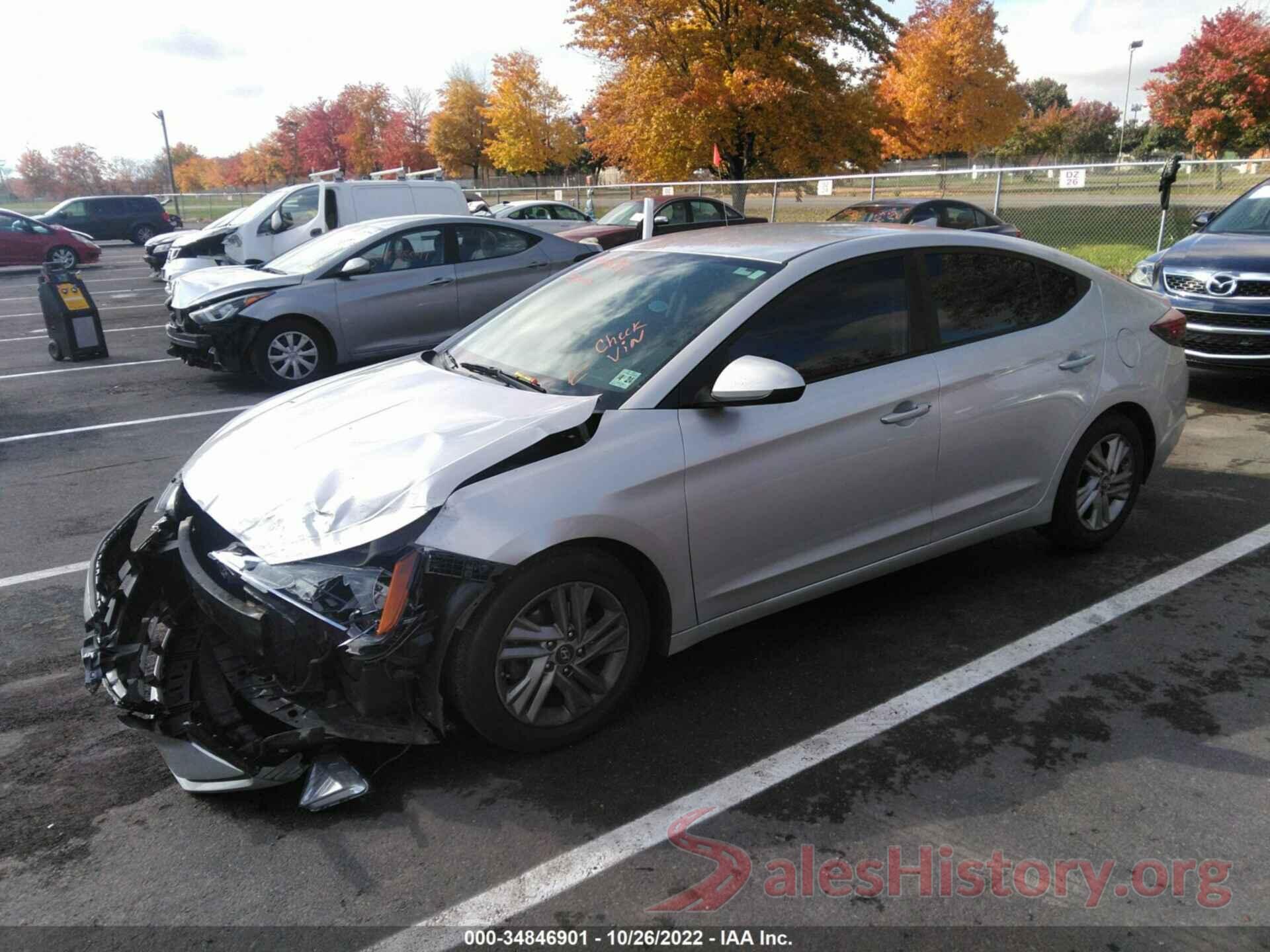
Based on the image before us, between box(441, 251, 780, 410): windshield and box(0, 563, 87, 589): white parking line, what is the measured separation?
2.34 m

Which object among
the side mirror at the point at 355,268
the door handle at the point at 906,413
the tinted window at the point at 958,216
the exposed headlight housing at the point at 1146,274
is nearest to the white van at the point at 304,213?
the side mirror at the point at 355,268

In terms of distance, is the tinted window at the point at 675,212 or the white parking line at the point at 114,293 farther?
the white parking line at the point at 114,293

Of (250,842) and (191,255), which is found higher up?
(191,255)

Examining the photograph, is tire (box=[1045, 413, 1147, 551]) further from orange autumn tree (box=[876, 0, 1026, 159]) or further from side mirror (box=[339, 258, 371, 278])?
orange autumn tree (box=[876, 0, 1026, 159])

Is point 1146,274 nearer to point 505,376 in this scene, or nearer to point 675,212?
point 505,376

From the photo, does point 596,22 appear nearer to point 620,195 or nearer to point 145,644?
point 620,195

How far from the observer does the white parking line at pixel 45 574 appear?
15.6ft

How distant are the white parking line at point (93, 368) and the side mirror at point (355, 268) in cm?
234

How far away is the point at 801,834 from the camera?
9.11 feet

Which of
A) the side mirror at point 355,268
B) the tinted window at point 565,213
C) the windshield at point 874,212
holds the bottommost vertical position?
the side mirror at point 355,268

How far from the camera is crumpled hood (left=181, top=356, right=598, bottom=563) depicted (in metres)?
2.97

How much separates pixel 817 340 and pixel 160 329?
12.4m

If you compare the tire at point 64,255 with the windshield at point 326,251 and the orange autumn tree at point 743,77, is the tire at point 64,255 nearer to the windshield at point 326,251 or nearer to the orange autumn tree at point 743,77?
the orange autumn tree at point 743,77

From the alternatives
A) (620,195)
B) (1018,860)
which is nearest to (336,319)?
(1018,860)
